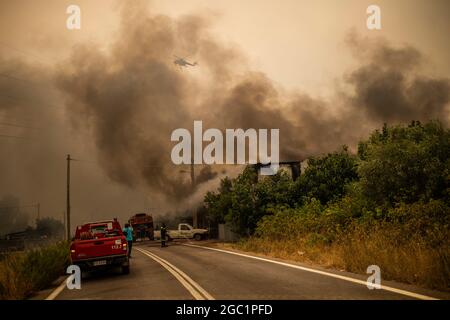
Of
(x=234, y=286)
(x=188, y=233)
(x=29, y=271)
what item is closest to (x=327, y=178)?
(x=188, y=233)

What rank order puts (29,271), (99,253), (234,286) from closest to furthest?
(234,286) → (29,271) → (99,253)

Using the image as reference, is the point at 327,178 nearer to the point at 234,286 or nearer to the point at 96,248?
the point at 96,248

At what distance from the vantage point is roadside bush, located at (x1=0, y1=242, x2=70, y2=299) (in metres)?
10.0

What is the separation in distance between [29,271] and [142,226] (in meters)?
35.6

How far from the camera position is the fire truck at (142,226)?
4647 cm

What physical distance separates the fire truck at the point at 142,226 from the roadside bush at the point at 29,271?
3007 centimetres

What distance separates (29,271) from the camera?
11.7m

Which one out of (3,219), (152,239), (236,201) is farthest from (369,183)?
(3,219)

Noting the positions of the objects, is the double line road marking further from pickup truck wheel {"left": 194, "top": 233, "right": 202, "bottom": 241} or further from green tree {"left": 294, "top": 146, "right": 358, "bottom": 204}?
pickup truck wheel {"left": 194, "top": 233, "right": 202, "bottom": 241}

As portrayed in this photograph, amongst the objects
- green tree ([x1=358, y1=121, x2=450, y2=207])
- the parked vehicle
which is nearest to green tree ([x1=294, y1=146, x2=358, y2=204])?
green tree ([x1=358, y1=121, x2=450, y2=207])

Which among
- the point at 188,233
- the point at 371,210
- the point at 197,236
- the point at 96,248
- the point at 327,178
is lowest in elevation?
the point at 197,236
